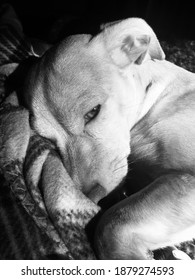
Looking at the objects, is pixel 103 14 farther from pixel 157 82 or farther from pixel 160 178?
pixel 160 178

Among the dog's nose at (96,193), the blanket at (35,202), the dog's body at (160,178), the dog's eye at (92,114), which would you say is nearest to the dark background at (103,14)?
the dog's body at (160,178)

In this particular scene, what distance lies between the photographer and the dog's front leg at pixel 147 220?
1731mm

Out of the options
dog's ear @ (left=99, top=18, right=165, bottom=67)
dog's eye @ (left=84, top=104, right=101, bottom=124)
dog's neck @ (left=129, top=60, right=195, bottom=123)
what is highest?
dog's ear @ (left=99, top=18, right=165, bottom=67)

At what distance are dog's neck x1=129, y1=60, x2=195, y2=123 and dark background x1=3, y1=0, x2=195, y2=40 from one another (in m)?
0.73

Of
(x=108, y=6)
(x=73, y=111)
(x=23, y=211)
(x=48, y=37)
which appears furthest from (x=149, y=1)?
(x=23, y=211)

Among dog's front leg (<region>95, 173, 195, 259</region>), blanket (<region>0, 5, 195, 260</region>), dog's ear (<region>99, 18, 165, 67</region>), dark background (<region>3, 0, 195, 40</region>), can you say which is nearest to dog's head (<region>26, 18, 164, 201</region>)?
dog's ear (<region>99, 18, 165, 67</region>)

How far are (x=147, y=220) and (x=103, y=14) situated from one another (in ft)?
6.49

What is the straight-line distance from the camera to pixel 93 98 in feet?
6.80

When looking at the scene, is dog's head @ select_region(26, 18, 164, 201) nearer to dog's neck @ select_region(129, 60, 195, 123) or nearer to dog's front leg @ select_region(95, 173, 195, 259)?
dog's neck @ select_region(129, 60, 195, 123)

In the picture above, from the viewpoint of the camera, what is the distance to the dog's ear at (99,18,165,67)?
85.7 inches

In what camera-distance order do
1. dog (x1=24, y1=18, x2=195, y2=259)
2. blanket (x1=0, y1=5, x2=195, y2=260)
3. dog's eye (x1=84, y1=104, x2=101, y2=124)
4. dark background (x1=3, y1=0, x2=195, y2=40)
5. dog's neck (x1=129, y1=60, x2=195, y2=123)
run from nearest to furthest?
1. blanket (x1=0, y1=5, x2=195, y2=260)
2. dog (x1=24, y1=18, x2=195, y2=259)
3. dog's eye (x1=84, y1=104, x2=101, y2=124)
4. dog's neck (x1=129, y1=60, x2=195, y2=123)
5. dark background (x1=3, y1=0, x2=195, y2=40)

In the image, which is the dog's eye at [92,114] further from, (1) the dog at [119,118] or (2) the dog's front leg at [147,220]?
(2) the dog's front leg at [147,220]

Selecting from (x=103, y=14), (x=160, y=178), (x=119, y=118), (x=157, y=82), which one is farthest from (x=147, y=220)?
(x=103, y=14)
